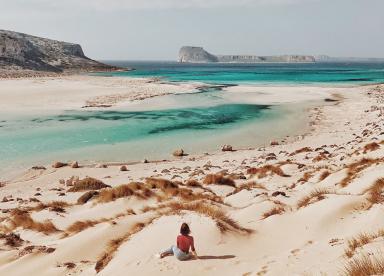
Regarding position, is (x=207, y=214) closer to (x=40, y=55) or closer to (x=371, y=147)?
(x=371, y=147)

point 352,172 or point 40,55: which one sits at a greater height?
point 40,55

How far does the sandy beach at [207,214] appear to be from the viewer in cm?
818

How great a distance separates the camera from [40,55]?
129375 mm

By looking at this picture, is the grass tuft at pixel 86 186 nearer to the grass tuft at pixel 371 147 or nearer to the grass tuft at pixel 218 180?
the grass tuft at pixel 218 180

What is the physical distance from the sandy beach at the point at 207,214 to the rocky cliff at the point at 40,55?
8850 centimetres

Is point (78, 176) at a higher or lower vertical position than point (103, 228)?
lower

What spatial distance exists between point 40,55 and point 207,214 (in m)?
129

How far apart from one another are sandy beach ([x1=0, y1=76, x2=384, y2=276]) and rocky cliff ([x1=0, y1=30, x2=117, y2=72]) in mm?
88502

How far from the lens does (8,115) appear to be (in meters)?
37.9

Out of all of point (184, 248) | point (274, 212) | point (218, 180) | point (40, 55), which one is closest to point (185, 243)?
point (184, 248)

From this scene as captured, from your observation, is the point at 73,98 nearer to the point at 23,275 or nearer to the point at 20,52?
the point at 23,275

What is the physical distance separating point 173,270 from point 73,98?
152 ft

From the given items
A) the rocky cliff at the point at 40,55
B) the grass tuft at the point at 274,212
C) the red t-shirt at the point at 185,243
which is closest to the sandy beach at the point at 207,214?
the grass tuft at the point at 274,212

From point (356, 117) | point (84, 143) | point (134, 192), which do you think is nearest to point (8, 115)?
point (84, 143)
